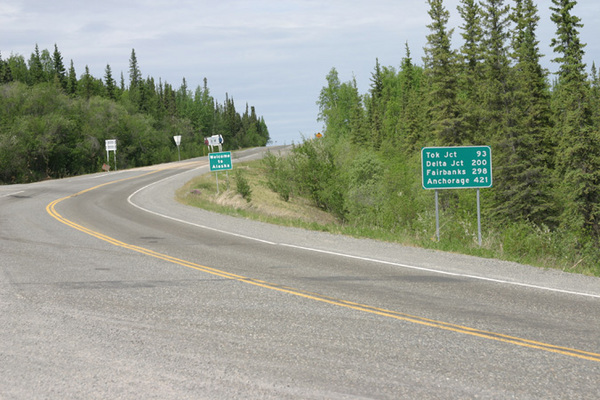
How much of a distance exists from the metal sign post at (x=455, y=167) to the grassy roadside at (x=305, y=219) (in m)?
1.20

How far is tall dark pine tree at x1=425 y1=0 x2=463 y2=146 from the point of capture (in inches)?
1583

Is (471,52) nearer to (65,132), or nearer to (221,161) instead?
(221,161)

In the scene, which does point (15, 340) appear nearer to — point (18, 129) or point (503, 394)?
point (503, 394)

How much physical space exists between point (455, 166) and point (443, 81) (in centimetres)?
2770

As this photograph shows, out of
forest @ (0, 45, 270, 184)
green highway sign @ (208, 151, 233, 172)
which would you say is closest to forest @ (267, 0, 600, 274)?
green highway sign @ (208, 151, 233, 172)

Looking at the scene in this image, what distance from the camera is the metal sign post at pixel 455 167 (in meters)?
15.3

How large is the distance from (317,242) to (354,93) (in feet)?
296

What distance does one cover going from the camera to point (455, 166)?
15.4m

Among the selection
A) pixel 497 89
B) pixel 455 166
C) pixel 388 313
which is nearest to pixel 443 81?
pixel 497 89

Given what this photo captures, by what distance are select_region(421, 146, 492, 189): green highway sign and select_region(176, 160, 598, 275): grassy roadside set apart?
5.20ft

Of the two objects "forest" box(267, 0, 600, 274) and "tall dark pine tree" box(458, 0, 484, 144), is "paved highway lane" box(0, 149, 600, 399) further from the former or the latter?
"tall dark pine tree" box(458, 0, 484, 144)

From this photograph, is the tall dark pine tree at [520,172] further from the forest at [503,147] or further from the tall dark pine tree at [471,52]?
the tall dark pine tree at [471,52]

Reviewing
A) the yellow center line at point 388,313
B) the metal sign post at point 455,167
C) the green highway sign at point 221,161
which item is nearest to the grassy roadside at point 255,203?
the green highway sign at point 221,161

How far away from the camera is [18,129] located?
50.8 metres
